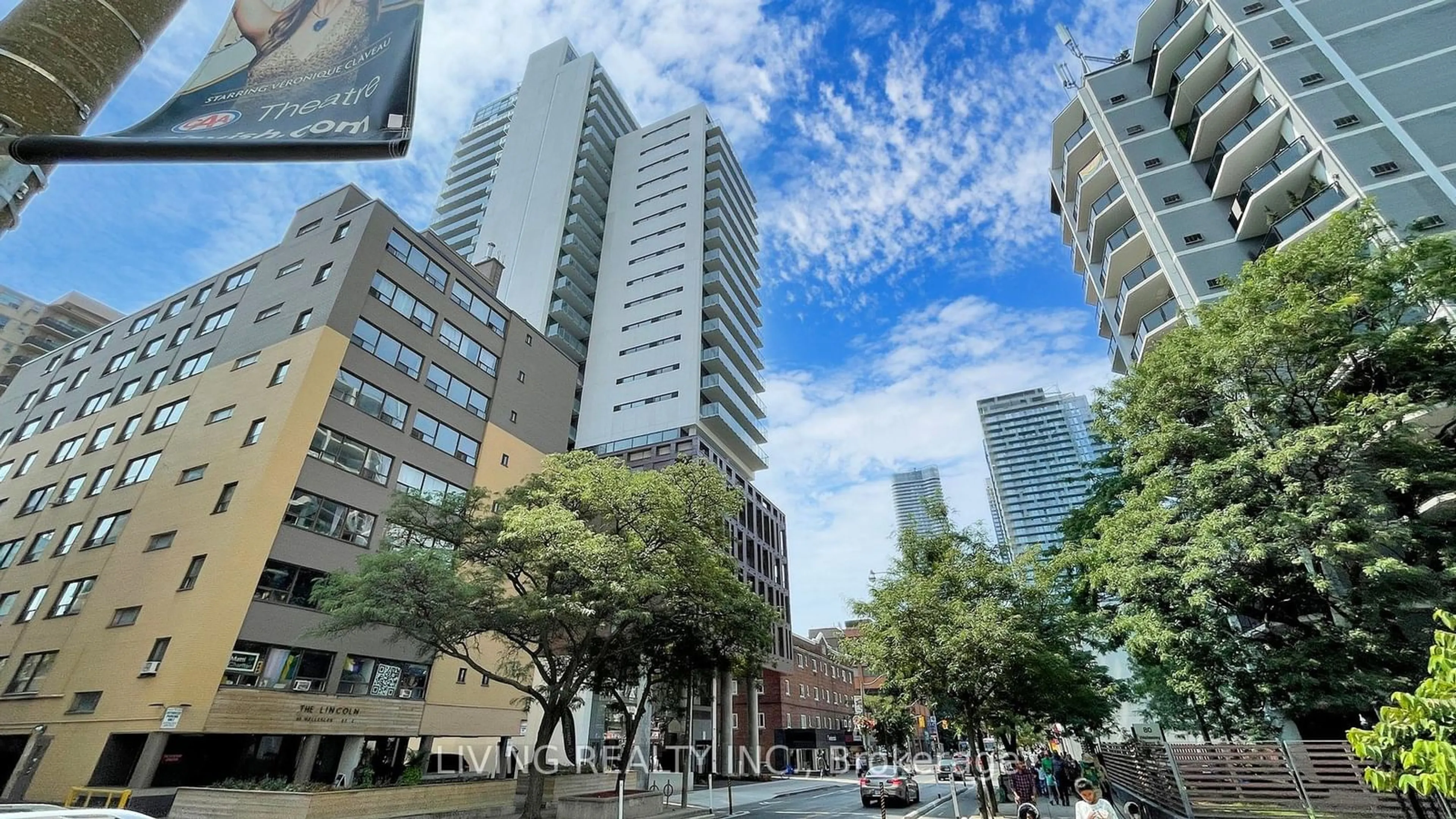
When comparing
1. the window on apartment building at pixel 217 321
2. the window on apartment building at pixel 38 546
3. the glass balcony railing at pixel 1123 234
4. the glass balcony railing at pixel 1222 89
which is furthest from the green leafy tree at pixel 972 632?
the window on apartment building at pixel 38 546

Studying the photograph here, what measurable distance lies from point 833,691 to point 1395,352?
62526 mm

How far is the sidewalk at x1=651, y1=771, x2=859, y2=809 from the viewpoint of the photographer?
92.1ft

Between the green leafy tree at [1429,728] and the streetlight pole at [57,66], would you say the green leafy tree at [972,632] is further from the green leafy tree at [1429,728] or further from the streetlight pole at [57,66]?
the streetlight pole at [57,66]

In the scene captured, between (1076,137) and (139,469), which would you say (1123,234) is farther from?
(139,469)

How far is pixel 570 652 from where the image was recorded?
20.9 m

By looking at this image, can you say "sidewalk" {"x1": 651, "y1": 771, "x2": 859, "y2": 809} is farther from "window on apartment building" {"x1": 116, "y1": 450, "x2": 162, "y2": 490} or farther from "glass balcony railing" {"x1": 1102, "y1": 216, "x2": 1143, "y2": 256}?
"glass balcony railing" {"x1": 1102, "y1": 216, "x2": 1143, "y2": 256}

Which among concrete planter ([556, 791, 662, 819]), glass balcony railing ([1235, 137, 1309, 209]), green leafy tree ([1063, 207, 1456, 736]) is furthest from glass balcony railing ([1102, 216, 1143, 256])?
concrete planter ([556, 791, 662, 819])

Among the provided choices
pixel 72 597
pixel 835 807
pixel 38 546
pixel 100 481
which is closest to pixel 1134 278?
pixel 835 807

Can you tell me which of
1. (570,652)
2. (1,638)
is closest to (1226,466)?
(570,652)

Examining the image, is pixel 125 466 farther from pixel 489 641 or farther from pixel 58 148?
pixel 58 148

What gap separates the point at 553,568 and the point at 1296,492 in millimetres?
19381

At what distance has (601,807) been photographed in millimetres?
17781

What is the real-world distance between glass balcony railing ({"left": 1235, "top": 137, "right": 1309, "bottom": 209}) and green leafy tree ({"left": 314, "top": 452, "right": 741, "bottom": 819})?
90.8ft

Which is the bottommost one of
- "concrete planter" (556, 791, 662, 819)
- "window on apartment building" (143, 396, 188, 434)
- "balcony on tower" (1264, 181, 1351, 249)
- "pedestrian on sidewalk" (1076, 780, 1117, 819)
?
"concrete planter" (556, 791, 662, 819)
